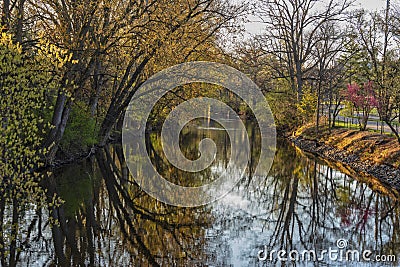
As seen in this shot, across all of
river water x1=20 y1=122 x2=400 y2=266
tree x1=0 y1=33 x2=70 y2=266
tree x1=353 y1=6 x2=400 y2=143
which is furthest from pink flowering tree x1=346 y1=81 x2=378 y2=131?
tree x1=0 y1=33 x2=70 y2=266

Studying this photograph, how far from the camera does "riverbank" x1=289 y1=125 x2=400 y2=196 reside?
63.9 ft

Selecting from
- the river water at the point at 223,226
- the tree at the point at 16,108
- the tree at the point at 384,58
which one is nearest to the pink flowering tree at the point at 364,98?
the tree at the point at 384,58

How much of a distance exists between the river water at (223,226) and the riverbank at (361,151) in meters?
1.29

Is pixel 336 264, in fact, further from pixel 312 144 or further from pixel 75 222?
pixel 312 144

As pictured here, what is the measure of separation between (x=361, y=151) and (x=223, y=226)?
14046 millimetres

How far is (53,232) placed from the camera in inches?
440

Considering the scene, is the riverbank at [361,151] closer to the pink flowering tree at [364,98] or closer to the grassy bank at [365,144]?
the grassy bank at [365,144]

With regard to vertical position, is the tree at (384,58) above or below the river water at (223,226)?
above

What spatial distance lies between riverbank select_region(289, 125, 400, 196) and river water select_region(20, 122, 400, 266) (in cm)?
129

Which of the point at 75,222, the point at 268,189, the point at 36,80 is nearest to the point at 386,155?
the point at 268,189

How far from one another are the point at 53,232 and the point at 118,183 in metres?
7.09

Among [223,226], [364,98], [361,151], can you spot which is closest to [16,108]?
[223,226]

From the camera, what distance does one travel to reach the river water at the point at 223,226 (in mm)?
9781

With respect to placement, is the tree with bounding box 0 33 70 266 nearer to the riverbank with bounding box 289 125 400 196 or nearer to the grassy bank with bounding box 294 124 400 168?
the riverbank with bounding box 289 125 400 196
